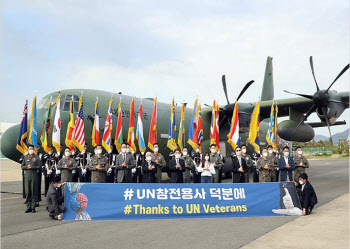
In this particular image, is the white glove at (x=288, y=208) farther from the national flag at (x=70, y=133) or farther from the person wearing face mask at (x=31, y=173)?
the national flag at (x=70, y=133)

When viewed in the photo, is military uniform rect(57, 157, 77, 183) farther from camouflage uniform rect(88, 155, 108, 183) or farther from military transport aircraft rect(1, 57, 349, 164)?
military transport aircraft rect(1, 57, 349, 164)

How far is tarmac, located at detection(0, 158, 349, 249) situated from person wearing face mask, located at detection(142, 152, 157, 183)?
3.90 m

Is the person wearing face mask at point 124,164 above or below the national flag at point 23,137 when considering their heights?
below

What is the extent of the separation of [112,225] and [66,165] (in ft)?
12.7

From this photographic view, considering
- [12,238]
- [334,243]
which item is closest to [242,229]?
[334,243]

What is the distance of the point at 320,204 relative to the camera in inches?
447

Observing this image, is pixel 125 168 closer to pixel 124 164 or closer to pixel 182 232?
pixel 124 164

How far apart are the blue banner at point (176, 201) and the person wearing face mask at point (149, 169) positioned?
3.24 metres

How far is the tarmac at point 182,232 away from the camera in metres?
6.52

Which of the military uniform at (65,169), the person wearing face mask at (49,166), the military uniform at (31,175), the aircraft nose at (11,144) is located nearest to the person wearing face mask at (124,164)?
the military uniform at (65,169)

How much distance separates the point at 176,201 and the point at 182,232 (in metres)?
1.72

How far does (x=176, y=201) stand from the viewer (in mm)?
9188

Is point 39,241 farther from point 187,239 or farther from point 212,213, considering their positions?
point 212,213

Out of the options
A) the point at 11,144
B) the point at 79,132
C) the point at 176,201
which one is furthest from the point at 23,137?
the point at 176,201
